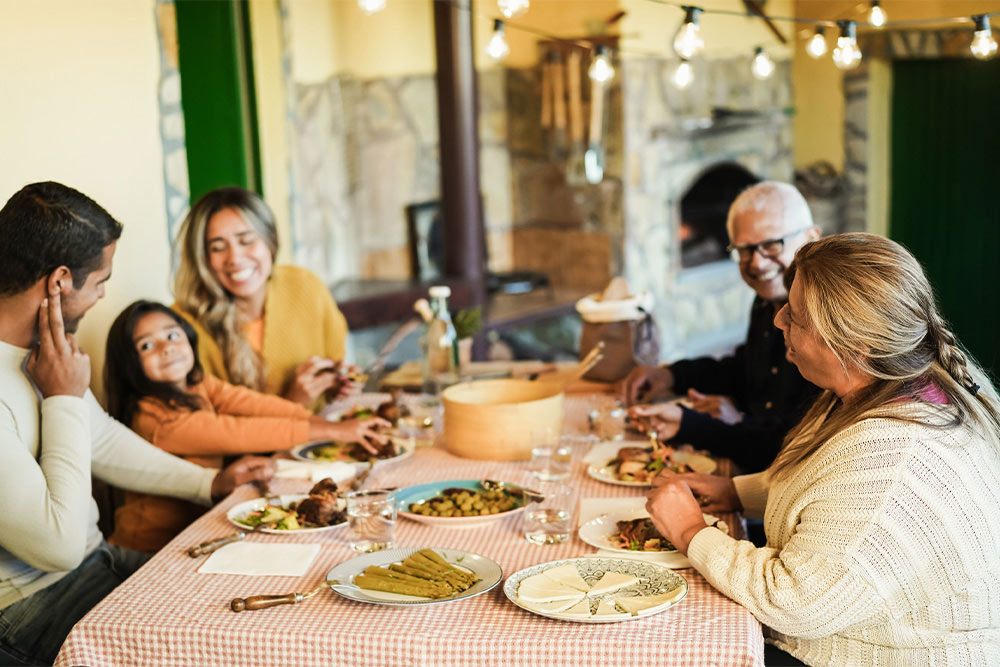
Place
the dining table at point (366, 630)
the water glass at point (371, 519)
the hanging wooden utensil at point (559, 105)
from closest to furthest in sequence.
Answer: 1. the dining table at point (366, 630)
2. the water glass at point (371, 519)
3. the hanging wooden utensil at point (559, 105)

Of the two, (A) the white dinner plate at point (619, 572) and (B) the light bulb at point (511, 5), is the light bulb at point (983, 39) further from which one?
(A) the white dinner plate at point (619, 572)

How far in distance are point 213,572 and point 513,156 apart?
207 inches

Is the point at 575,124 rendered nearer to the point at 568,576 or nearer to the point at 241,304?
the point at 241,304

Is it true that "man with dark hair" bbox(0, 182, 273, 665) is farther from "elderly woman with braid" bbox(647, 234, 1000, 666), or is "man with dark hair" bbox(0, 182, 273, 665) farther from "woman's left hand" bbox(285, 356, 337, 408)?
"elderly woman with braid" bbox(647, 234, 1000, 666)

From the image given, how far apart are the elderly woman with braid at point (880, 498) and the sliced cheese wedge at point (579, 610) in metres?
0.20

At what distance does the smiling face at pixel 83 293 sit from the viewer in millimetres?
2113

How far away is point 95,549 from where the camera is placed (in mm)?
2289

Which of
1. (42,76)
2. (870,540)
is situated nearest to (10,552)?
(42,76)

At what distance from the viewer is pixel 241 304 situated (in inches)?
124

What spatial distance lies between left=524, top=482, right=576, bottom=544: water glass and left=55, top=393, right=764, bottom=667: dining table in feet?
0.24

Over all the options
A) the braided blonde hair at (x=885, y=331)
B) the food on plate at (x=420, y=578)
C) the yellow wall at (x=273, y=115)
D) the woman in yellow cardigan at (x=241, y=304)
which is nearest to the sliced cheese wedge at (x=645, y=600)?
the food on plate at (x=420, y=578)

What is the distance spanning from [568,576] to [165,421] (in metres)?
1.26

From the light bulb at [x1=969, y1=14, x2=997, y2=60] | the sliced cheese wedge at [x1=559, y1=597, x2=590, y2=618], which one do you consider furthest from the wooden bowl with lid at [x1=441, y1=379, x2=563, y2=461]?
the light bulb at [x1=969, y1=14, x2=997, y2=60]

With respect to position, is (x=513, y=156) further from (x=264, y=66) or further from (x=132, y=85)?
(x=132, y=85)
